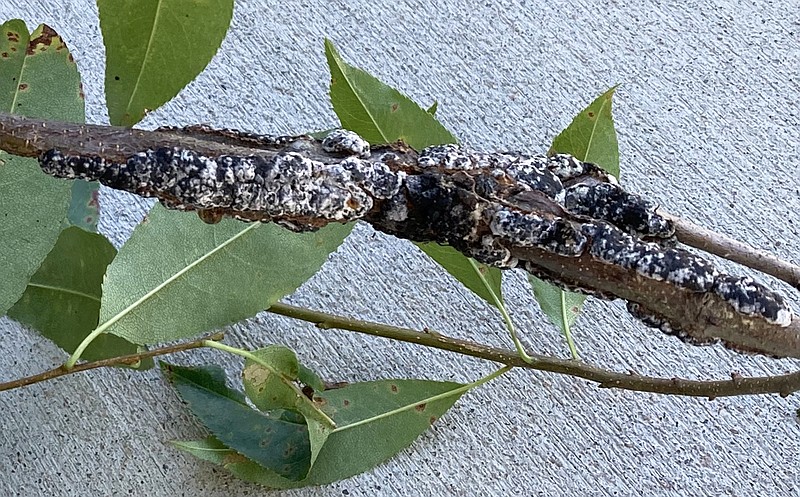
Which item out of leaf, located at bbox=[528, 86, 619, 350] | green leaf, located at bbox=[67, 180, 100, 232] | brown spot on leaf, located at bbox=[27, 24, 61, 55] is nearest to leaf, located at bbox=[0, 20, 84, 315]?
brown spot on leaf, located at bbox=[27, 24, 61, 55]

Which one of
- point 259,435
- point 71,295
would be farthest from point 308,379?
point 71,295

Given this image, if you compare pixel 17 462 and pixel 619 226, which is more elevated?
pixel 619 226

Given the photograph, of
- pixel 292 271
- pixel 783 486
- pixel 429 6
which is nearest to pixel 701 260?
pixel 292 271

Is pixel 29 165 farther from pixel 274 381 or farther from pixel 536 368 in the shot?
pixel 536 368

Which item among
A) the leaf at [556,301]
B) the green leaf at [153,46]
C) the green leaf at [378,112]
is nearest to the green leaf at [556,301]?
the leaf at [556,301]

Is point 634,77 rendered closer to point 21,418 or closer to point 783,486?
point 783,486
